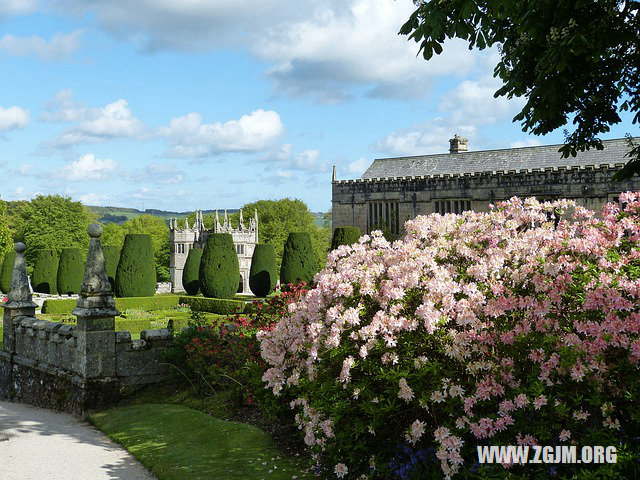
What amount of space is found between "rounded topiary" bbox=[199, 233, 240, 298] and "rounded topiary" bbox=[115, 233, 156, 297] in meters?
2.86

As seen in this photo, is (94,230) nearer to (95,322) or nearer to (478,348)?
(95,322)

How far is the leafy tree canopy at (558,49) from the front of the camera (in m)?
6.38

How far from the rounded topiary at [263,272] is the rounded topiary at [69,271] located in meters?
10.7

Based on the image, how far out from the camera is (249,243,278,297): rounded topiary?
36844mm

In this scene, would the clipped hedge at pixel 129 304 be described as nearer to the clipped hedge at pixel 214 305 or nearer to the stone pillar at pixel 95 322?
the clipped hedge at pixel 214 305

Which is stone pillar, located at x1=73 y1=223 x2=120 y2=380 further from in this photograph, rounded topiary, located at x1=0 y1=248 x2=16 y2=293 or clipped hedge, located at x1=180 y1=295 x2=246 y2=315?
rounded topiary, located at x1=0 y1=248 x2=16 y2=293

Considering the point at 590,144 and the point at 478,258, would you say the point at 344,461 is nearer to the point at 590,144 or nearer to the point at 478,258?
the point at 478,258

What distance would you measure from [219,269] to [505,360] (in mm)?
29642

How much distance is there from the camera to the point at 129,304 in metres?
31.6

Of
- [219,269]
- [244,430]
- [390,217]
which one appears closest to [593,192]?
[390,217]

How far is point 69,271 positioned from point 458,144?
2472 cm

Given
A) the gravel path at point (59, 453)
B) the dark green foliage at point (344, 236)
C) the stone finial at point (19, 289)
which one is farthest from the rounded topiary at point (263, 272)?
the gravel path at point (59, 453)

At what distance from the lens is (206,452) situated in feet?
25.6

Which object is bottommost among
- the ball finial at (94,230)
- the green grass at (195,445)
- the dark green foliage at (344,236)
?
the green grass at (195,445)
